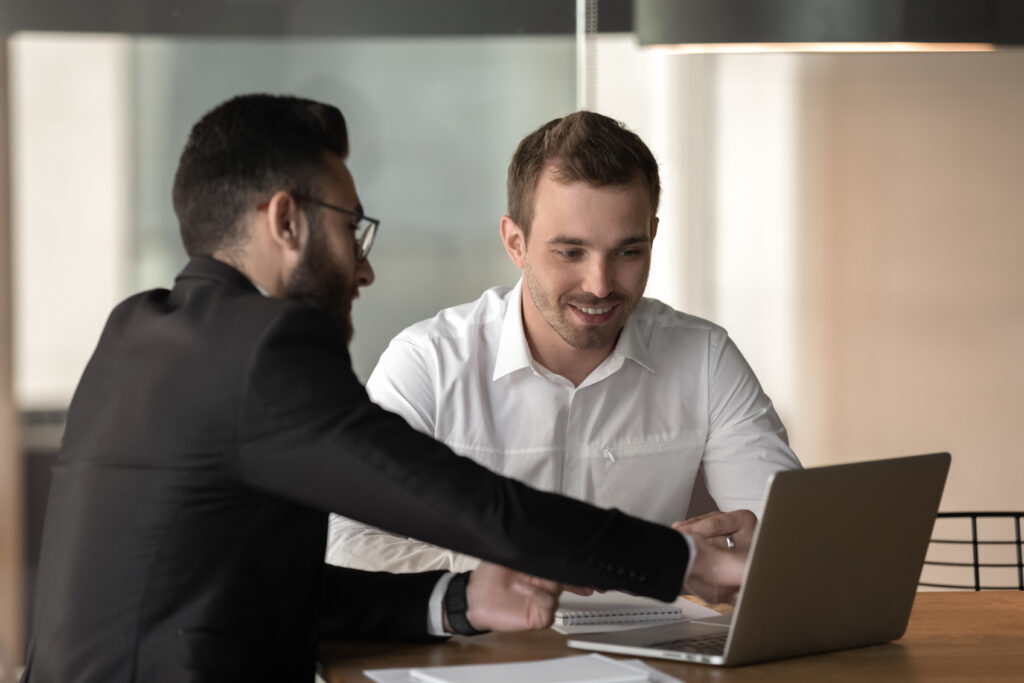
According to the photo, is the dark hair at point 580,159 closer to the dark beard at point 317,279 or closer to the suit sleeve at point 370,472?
the dark beard at point 317,279

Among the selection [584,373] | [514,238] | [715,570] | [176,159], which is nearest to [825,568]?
[715,570]

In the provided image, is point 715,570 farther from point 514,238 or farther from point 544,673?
point 514,238

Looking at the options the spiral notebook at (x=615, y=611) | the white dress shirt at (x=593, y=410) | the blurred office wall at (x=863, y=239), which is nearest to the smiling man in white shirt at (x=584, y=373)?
the white dress shirt at (x=593, y=410)

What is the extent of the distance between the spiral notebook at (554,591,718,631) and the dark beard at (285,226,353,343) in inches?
20.4

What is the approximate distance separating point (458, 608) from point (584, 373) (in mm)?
873

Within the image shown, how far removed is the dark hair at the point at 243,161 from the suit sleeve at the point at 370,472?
23cm

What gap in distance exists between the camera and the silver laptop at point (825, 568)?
1.48m

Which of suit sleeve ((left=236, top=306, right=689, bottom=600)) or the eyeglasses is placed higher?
the eyeglasses

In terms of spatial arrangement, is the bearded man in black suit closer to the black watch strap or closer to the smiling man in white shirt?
the black watch strap

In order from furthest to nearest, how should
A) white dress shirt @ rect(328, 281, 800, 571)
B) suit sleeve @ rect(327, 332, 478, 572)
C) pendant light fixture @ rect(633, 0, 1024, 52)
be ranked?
white dress shirt @ rect(328, 281, 800, 571) < pendant light fixture @ rect(633, 0, 1024, 52) < suit sleeve @ rect(327, 332, 478, 572)

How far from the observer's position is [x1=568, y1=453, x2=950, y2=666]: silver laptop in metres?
1.48

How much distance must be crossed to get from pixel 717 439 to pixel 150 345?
1276 millimetres

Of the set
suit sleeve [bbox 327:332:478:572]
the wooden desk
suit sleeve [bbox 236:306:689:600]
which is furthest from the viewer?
suit sleeve [bbox 327:332:478:572]

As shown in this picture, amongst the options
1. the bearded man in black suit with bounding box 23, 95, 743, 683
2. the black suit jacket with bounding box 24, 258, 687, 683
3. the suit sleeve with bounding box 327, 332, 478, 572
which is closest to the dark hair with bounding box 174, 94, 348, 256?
the bearded man in black suit with bounding box 23, 95, 743, 683
